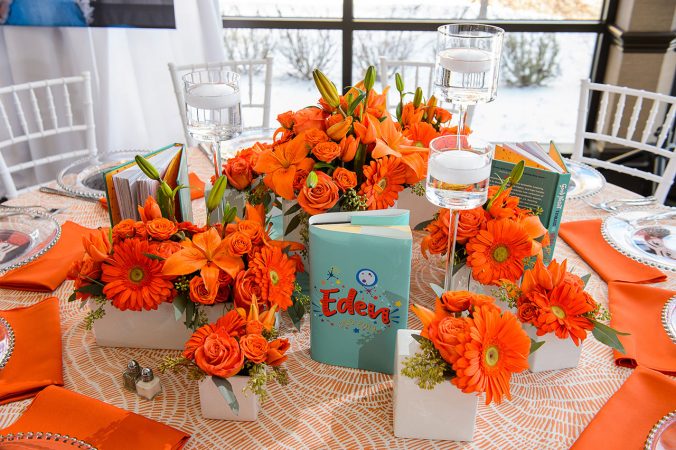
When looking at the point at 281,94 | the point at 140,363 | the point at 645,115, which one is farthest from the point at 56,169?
the point at 645,115

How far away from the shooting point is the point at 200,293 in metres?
0.97

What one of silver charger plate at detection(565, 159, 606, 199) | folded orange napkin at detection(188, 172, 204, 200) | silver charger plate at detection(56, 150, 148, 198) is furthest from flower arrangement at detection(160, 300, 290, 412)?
silver charger plate at detection(565, 159, 606, 199)

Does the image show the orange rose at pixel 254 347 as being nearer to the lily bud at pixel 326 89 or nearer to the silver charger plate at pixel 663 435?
the lily bud at pixel 326 89

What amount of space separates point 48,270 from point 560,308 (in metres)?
0.99

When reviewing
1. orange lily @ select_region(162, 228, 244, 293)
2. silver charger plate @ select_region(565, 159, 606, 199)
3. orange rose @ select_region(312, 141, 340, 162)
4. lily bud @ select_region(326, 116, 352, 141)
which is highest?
lily bud @ select_region(326, 116, 352, 141)

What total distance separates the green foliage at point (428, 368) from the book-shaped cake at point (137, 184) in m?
0.53

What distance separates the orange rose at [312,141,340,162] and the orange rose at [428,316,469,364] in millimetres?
357

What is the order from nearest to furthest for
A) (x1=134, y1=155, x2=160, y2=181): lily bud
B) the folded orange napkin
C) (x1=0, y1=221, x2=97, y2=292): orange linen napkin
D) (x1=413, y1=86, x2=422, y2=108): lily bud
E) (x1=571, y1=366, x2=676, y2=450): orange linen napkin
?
1. (x1=571, y1=366, x2=676, y2=450): orange linen napkin
2. (x1=134, y1=155, x2=160, y2=181): lily bud
3. (x1=0, y1=221, x2=97, y2=292): orange linen napkin
4. (x1=413, y1=86, x2=422, y2=108): lily bud
5. the folded orange napkin

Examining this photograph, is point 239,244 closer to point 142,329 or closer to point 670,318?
point 142,329

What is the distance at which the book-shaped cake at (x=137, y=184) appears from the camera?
1.13 metres

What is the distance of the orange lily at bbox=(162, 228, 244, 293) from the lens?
961mm

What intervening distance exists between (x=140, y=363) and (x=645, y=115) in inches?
108

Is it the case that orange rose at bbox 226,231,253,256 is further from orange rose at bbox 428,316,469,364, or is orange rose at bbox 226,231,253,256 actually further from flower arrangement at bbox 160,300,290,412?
orange rose at bbox 428,316,469,364

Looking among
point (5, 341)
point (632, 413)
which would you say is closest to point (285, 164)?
point (5, 341)
